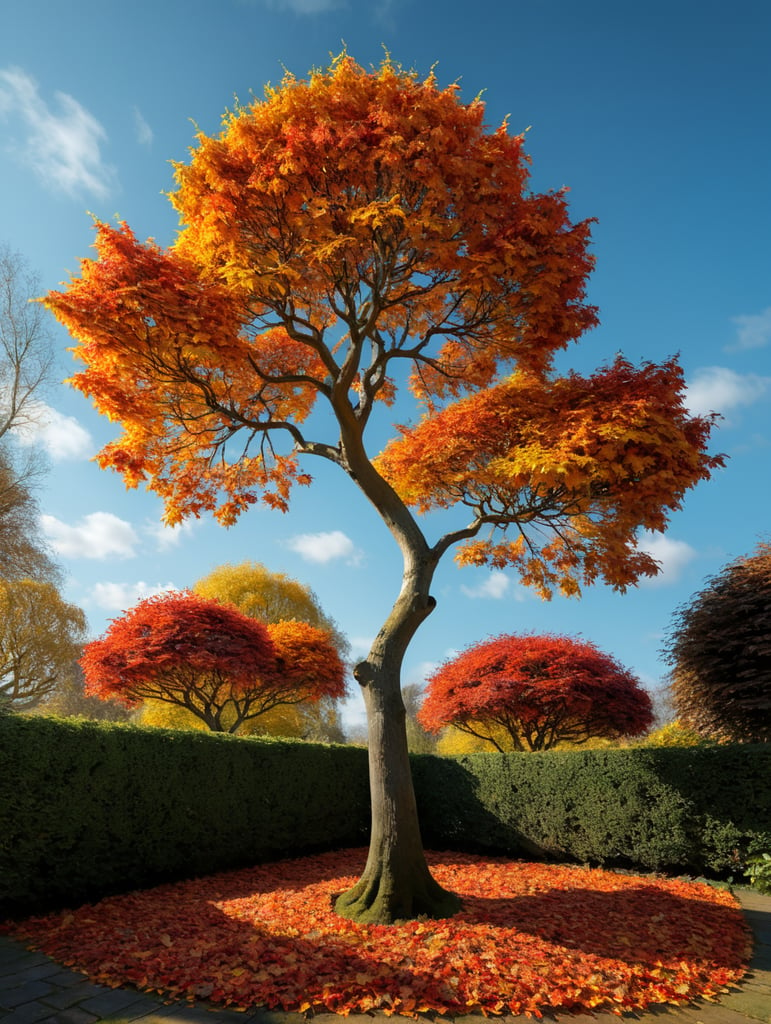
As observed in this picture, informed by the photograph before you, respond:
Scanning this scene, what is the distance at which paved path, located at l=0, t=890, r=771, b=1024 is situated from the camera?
3561 millimetres

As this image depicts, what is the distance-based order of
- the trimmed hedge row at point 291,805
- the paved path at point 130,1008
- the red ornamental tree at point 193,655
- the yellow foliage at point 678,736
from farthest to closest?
the red ornamental tree at point 193,655
the yellow foliage at point 678,736
the trimmed hedge row at point 291,805
the paved path at point 130,1008

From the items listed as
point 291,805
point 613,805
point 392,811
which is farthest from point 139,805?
point 613,805

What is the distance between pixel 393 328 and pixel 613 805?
7393mm

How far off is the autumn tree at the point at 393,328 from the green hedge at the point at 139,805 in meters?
2.79

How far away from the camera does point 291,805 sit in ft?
30.7

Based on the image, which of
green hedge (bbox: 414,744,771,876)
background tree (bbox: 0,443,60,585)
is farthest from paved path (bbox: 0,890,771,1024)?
background tree (bbox: 0,443,60,585)

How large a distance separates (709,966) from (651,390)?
522 cm

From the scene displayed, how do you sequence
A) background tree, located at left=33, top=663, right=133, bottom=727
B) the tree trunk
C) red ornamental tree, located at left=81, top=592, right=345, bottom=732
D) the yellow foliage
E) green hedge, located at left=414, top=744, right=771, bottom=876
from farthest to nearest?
background tree, located at left=33, top=663, right=133, bottom=727 < red ornamental tree, located at left=81, top=592, right=345, bottom=732 < the yellow foliage < green hedge, located at left=414, top=744, right=771, bottom=876 < the tree trunk

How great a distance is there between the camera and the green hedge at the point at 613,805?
775 centimetres

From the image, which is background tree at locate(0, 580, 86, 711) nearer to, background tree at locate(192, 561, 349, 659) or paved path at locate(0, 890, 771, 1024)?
background tree at locate(192, 561, 349, 659)

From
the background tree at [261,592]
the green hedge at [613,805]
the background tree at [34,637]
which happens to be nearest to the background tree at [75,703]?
the background tree at [34,637]

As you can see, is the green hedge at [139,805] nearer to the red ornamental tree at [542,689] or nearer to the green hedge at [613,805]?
the green hedge at [613,805]

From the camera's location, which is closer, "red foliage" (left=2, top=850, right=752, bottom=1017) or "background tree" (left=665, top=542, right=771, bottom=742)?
"red foliage" (left=2, top=850, right=752, bottom=1017)

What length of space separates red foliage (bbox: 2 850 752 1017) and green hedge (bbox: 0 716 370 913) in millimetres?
372
